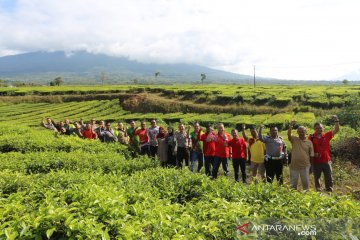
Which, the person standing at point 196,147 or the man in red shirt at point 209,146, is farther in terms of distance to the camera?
the person standing at point 196,147

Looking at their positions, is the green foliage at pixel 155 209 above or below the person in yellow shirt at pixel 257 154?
above

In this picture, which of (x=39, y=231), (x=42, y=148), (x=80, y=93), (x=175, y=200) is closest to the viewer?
(x=39, y=231)

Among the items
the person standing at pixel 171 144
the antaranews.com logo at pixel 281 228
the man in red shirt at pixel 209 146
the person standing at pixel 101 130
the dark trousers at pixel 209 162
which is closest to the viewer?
the antaranews.com logo at pixel 281 228

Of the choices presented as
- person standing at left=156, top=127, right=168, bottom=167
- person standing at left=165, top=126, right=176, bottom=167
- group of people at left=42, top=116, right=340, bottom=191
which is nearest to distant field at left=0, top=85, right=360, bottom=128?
group of people at left=42, top=116, right=340, bottom=191

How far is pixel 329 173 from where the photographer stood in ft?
30.2

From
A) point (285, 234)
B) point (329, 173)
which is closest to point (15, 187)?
point (285, 234)

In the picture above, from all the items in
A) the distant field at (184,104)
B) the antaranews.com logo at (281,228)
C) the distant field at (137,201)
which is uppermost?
the antaranews.com logo at (281,228)

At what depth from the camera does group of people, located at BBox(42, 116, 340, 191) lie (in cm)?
891

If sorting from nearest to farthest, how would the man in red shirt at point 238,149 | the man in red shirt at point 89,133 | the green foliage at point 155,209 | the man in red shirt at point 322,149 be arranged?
the green foliage at point 155,209, the man in red shirt at point 322,149, the man in red shirt at point 238,149, the man in red shirt at point 89,133

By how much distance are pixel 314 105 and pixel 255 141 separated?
83.7 feet

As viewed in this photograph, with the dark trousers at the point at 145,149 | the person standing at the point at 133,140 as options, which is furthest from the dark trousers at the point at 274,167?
the person standing at the point at 133,140

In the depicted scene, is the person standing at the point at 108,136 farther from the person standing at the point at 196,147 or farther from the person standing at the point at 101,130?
the person standing at the point at 196,147

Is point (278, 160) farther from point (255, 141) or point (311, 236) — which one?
point (311, 236)

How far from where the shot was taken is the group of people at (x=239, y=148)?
29.2 ft
